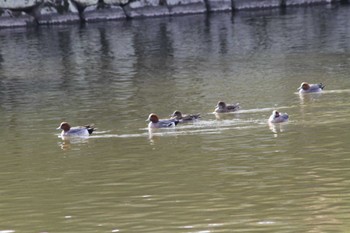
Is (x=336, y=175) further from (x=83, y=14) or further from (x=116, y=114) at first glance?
(x=83, y=14)

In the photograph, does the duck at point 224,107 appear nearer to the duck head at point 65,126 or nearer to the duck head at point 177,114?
the duck head at point 177,114

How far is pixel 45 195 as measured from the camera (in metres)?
16.3

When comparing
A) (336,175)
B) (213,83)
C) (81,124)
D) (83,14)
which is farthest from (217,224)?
(83,14)

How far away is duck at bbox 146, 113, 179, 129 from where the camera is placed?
72.8 ft

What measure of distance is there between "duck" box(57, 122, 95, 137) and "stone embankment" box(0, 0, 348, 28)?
30.9 meters

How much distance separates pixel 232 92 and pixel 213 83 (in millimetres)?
2106

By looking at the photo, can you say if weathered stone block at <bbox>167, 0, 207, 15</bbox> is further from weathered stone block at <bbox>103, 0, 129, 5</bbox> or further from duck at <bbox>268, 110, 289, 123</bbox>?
duck at <bbox>268, 110, 289, 123</bbox>

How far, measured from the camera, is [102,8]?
54562 mm

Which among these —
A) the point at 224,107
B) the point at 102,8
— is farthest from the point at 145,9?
the point at 224,107

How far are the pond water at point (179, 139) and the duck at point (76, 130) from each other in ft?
0.88

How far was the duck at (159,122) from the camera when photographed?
72.8ft

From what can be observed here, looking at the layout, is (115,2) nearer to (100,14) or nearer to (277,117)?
(100,14)

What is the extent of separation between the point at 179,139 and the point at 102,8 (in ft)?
113

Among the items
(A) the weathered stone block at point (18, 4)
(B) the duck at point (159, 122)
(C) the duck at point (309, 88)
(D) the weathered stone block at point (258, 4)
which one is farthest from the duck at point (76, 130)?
(D) the weathered stone block at point (258, 4)
